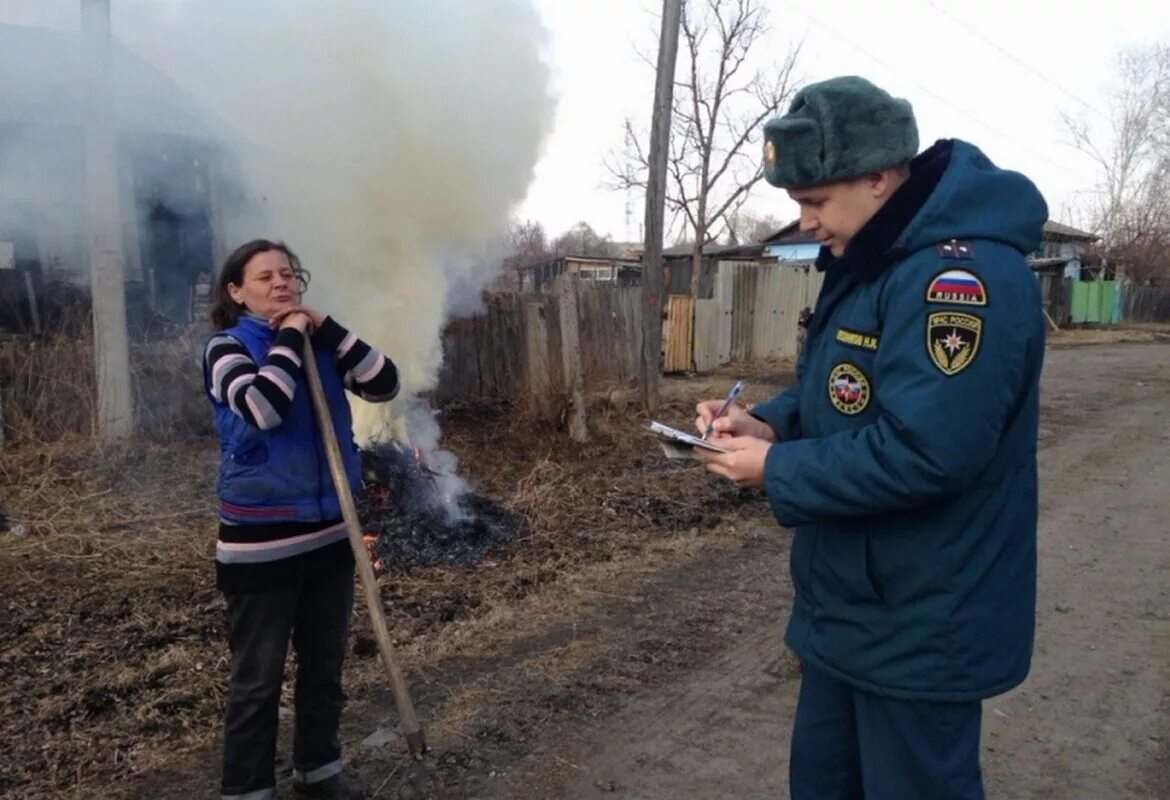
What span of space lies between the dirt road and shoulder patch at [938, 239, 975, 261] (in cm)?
212

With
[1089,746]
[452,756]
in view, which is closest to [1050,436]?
[1089,746]

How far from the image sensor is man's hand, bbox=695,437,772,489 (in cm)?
170

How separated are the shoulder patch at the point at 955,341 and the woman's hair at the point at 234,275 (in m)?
2.14

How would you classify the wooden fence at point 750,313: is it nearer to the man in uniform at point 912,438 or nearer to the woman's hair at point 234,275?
the woman's hair at point 234,275

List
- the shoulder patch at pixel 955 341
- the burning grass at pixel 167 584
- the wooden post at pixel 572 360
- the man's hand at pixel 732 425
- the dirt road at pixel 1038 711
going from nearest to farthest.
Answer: the shoulder patch at pixel 955 341, the man's hand at pixel 732 425, the dirt road at pixel 1038 711, the burning grass at pixel 167 584, the wooden post at pixel 572 360

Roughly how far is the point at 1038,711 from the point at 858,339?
2.66 m

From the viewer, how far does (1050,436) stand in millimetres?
9375

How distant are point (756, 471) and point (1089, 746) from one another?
2.48 meters

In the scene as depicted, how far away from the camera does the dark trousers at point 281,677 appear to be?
257 centimetres

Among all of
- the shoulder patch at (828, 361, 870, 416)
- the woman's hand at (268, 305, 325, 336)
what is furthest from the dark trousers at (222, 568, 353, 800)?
the shoulder patch at (828, 361, 870, 416)

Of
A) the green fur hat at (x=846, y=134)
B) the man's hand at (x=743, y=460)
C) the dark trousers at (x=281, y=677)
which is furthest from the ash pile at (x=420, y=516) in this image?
the green fur hat at (x=846, y=134)

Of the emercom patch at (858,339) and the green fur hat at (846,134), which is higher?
the green fur hat at (846,134)

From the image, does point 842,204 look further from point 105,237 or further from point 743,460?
point 105,237

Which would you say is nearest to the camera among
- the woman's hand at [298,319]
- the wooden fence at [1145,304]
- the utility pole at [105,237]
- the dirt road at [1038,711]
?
the woman's hand at [298,319]
